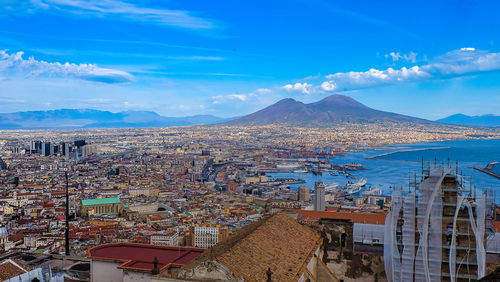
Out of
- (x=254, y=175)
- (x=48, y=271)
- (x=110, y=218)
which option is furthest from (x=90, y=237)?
(x=254, y=175)

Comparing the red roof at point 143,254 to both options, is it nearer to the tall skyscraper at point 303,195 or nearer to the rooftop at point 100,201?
the rooftop at point 100,201

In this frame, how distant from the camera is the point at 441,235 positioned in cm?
575

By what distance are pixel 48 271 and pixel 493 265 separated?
643 cm

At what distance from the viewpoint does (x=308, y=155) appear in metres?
72.1

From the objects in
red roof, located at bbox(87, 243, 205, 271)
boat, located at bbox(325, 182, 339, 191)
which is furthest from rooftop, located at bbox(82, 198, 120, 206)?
red roof, located at bbox(87, 243, 205, 271)

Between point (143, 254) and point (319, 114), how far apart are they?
158380 mm

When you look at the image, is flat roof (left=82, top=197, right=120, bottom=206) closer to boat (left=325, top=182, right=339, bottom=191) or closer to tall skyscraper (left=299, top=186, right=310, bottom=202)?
tall skyscraper (left=299, top=186, right=310, bottom=202)

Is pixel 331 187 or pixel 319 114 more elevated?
pixel 319 114

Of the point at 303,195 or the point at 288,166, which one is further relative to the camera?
the point at 288,166

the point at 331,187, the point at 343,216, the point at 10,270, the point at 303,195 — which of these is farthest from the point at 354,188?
the point at 10,270

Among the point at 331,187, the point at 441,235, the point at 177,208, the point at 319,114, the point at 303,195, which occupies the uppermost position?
the point at 319,114

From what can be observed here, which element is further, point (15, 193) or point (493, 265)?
point (15, 193)

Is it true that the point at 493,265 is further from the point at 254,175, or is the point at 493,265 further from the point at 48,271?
the point at 254,175

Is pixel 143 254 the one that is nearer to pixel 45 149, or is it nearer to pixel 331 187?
pixel 331 187
